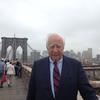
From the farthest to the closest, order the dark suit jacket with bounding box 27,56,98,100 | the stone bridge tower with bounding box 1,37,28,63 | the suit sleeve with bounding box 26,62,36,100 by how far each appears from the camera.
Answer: the stone bridge tower with bounding box 1,37,28,63 < the suit sleeve with bounding box 26,62,36,100 < the dark suit jacket with bounding box 27,56,98,100

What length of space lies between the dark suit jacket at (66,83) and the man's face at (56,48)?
122 mm

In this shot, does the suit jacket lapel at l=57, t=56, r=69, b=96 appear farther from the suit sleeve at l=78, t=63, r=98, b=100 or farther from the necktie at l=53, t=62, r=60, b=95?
the suit sleeve at l=78, t=63, r=98, b=100

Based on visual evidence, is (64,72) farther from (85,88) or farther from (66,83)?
(85,88)

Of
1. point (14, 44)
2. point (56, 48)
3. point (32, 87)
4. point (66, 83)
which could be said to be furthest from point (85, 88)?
point (14, 44)

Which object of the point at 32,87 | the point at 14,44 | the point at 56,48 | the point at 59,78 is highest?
the point at 14,44

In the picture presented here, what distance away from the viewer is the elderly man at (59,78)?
13.3 ft

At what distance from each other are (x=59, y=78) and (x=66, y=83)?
90 millimetres

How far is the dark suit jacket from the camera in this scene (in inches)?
159

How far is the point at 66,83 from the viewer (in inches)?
159

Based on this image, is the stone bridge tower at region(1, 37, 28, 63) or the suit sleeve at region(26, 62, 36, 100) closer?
the suit sleeve at region(26, 62, 36, 100)

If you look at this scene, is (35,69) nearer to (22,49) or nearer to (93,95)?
(93,95)

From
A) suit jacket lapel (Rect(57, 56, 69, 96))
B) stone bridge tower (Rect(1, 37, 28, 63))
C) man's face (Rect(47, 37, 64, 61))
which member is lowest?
suit jacket lapel (Rect(57, 56, 69, 96))

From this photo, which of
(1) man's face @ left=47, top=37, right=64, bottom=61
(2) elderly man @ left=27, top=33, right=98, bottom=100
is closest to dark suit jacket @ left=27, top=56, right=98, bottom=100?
(2) elderly man @ left=27, top=33, right=98, bottom=100

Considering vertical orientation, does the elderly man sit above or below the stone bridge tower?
below
